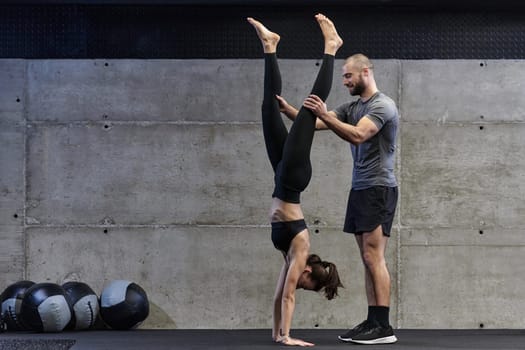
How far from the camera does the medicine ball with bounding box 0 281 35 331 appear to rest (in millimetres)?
5965

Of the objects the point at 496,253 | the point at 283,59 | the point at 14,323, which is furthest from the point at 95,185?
the point at 496,253

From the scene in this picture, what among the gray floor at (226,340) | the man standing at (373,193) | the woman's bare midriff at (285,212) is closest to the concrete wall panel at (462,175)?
the gray floor at (226,340)

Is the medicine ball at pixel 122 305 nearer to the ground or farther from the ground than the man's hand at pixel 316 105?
nearer to the ground

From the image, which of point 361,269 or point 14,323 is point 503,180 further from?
point 14,323

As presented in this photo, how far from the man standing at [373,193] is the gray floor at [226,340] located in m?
0.18

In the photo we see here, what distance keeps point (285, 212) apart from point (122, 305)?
1.61 meters

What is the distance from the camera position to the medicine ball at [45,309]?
5770 millimetres

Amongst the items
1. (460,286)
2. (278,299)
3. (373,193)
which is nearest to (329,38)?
(373,193)

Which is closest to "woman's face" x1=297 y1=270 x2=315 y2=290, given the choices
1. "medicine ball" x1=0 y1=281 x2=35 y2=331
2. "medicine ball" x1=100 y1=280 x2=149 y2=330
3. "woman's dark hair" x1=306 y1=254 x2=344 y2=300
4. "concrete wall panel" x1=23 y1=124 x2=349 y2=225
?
"woman's dark hair" x1=306 y1=254 x2=344 y2=300

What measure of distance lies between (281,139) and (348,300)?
1.84 m

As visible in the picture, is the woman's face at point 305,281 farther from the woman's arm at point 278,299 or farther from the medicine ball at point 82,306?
the medicine ball at point 82,306

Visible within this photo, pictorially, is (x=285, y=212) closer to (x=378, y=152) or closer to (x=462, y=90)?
(x=378, y=152)

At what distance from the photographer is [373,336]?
5.02 metres

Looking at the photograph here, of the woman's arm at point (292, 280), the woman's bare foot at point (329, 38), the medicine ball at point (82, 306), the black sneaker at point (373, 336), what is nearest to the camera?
the woman's arm at point (292, 280)
